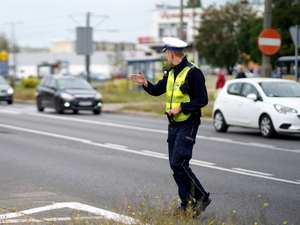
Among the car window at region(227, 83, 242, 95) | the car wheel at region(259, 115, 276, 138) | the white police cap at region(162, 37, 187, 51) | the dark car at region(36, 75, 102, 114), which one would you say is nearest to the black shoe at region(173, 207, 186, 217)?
the white police cap at region(162, 37, 187, 51)

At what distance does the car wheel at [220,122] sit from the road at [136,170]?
24 cm

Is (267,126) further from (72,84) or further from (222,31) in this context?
(222,31)

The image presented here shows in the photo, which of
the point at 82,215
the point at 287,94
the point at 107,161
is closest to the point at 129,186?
the point at 82,215

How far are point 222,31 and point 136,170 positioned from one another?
193 feet

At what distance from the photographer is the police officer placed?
6684 mm

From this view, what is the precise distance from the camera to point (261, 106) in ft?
53.5

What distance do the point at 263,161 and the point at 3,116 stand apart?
1554cm

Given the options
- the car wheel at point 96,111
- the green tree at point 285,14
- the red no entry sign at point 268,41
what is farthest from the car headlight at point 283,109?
the green tree at point 285,14

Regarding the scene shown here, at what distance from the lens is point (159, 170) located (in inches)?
423

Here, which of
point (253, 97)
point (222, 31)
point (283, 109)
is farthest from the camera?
point (222, 31)

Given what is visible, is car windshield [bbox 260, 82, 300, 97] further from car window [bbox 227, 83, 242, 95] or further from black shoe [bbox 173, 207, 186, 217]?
black shoe [bbox 173, 207, 186, 217]

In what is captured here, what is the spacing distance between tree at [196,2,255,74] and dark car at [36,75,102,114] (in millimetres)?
40780

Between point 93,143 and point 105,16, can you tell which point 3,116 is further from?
point 105,16

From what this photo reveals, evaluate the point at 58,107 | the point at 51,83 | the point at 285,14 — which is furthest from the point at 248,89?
the point at 285,14
